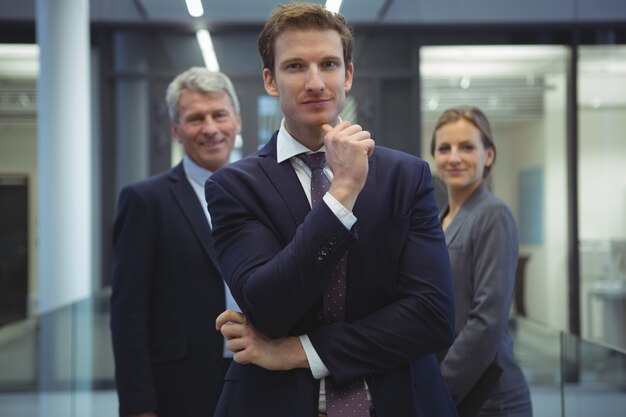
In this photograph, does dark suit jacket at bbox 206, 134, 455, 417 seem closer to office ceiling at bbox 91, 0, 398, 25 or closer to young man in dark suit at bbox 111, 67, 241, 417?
young man in dark suit at bbox 111, 67, 241, 417

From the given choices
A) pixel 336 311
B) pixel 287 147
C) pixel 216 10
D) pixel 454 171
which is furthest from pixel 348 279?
pixel 216 10

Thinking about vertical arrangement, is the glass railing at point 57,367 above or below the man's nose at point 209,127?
below

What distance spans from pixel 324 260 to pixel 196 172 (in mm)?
1309

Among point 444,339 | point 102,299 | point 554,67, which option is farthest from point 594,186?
point 444,339

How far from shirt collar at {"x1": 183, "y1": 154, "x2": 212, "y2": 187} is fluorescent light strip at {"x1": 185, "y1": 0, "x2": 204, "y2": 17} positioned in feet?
12.6

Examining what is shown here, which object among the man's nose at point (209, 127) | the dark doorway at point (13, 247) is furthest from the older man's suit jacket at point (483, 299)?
the dark doorway at point (13, 247)

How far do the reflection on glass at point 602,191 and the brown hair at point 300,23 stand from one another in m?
5.23

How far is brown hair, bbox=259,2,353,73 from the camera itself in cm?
155

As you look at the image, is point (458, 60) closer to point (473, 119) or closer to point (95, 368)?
point (95, 368)

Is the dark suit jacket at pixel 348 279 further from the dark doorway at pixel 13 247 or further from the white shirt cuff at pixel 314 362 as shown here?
the dark doorway at pixel 13 247

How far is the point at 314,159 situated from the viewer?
1580 mm

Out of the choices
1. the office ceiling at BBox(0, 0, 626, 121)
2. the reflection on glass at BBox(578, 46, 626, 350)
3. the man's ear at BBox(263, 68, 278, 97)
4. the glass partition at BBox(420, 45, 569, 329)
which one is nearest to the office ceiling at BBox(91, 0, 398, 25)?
the office ceiling at BBox(0, 0, 626, 121)

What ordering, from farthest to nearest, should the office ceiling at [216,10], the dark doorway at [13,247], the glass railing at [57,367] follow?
the office ceiling at [216,10] < the dark doorway at [13,247] < the glass railing at [57,367]

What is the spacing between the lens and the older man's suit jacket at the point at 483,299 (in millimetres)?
2188
